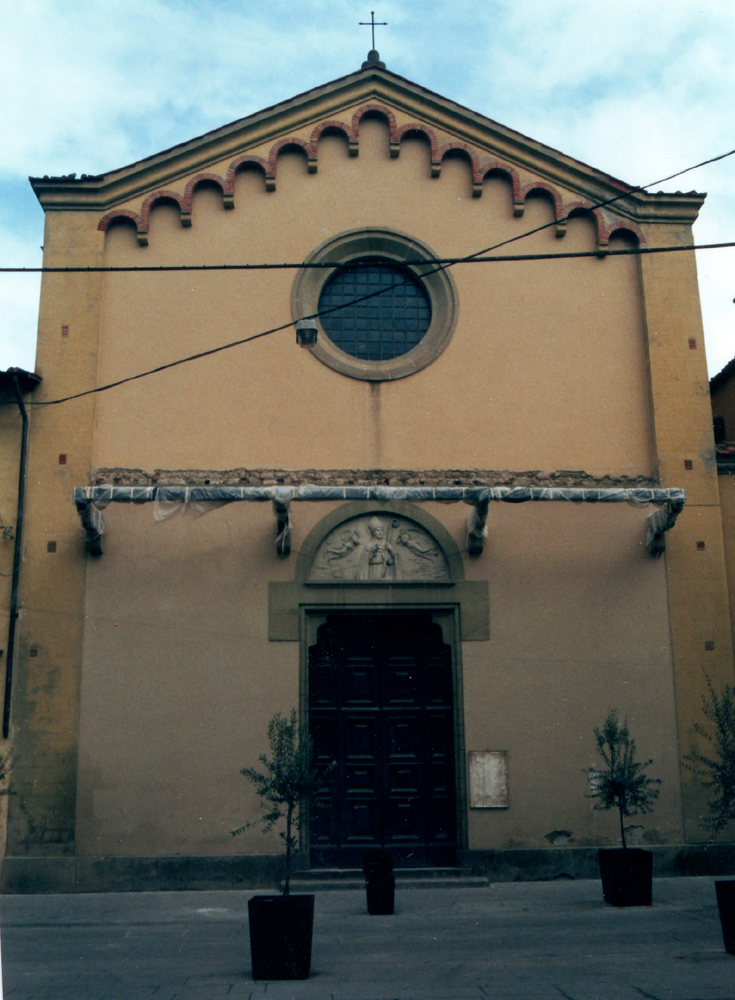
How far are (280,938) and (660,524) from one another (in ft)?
24.1

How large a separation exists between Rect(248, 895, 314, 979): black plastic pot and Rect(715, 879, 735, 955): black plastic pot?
3432 millimetres

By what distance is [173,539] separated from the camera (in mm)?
12469

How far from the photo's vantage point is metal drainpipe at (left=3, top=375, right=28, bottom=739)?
466 inches

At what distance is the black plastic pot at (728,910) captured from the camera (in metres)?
7.85

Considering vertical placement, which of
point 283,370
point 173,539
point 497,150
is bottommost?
point 173,539

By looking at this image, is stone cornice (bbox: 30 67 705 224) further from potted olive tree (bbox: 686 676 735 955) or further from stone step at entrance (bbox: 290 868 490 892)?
stone step at entrance (bbox: 290 868 490 892)

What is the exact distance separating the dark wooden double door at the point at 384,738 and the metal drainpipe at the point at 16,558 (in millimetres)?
3795

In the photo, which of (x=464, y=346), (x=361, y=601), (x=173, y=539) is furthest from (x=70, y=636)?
(x=464, y=346)

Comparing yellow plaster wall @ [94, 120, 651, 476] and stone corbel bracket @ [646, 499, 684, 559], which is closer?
stone corbel bracket @ [646, 499, 684, 559]

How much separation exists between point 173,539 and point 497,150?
7432 mm

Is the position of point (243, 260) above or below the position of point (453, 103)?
below

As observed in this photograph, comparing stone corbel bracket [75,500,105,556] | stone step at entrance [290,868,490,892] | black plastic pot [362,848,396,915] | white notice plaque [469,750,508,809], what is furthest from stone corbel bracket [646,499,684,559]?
stone corbel bracket [75,500,105,556]

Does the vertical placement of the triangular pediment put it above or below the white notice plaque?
above

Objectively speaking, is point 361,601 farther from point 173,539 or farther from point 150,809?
point 150,809
